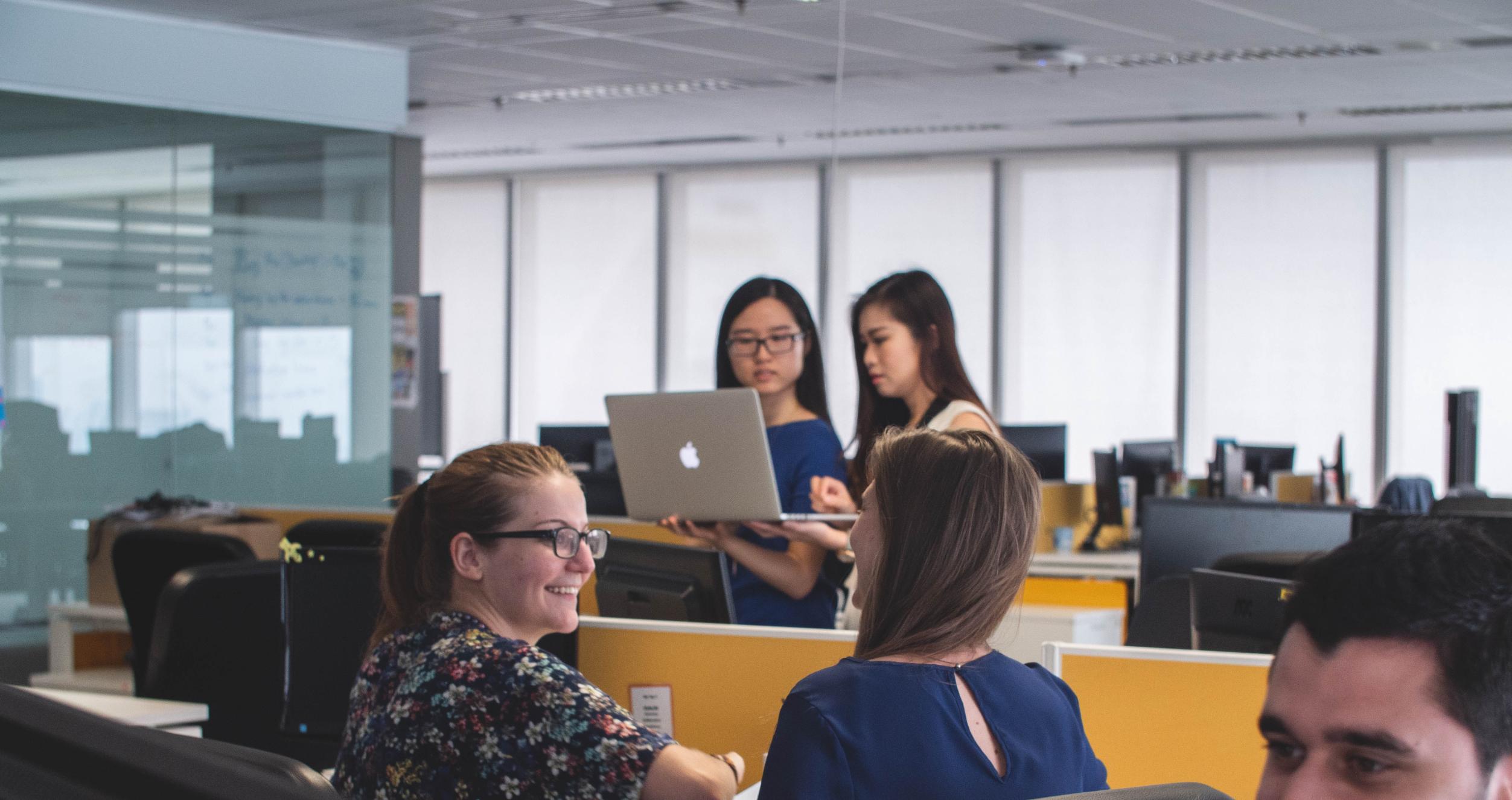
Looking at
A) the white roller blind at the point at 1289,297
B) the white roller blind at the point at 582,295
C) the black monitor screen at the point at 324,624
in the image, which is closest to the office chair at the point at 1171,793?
the black monitor screen at the point at 324,624

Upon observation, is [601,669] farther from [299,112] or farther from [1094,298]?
[1094,298]

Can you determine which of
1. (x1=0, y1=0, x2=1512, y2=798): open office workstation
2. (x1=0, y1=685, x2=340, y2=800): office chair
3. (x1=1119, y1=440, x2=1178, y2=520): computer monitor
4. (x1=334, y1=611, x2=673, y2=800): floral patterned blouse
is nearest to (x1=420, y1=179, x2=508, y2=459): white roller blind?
(x1=0, y1=0, x2=1512, y2=798): open office workstation

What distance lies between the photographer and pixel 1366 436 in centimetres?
854

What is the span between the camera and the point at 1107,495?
20.4 feet

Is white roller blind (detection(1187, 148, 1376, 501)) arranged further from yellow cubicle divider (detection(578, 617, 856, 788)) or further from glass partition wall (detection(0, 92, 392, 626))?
yellow cubicle divider (detection(578, 617, 856, 788))

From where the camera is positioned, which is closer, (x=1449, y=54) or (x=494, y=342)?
(x=1449, y=54)

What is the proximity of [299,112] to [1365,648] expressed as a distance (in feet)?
18.8

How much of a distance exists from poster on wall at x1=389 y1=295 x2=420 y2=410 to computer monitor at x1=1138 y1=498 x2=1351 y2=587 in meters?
4.18

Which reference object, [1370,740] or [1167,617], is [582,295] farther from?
[1370,740]

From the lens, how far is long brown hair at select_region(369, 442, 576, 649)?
185cm

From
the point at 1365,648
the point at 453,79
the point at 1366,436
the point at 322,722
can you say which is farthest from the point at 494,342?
the point at 1365,648

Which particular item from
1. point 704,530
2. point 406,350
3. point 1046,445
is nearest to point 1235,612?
point 704,530

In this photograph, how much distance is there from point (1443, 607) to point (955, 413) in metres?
1.91

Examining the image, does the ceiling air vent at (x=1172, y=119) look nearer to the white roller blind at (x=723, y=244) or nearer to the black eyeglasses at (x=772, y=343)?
the white roller blind at (x=723, y=244)
